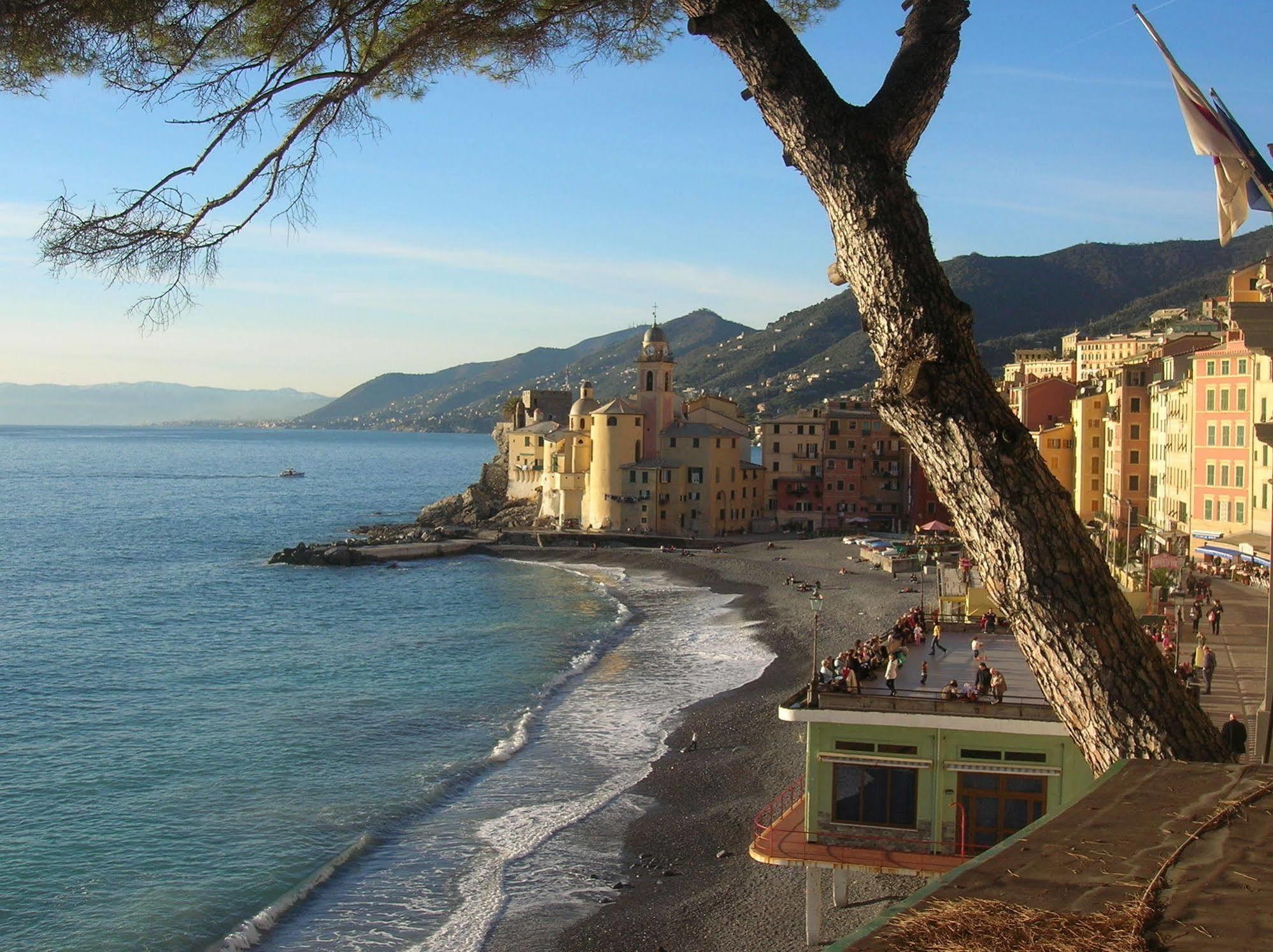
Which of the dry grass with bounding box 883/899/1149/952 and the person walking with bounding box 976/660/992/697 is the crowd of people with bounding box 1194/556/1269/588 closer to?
the person walking with bounding box 976/660/992/697

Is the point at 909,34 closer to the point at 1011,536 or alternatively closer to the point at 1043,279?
the point at 1011,536

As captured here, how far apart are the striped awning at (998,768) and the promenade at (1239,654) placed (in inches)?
115

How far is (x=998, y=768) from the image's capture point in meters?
12.6

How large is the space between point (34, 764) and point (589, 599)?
2504cm

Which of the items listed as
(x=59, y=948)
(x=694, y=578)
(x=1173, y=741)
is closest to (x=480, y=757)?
(x=59, y=948)

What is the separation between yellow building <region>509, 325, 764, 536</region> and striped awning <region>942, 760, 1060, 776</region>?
5095 centimetres

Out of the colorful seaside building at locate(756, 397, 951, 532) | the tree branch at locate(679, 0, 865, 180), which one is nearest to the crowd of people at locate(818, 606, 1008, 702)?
the tree branch at locate(679, 0, 865, 180)

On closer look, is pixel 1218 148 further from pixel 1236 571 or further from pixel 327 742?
pixel 1236 571

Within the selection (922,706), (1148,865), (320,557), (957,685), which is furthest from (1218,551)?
(320,557)

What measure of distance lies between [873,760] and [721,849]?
20.3ft

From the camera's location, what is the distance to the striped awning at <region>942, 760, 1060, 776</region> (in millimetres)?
12484

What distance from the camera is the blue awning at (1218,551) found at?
34125 millimetres

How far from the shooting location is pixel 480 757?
2409cm

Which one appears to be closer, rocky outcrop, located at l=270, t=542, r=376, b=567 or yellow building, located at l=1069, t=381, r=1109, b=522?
yellow building, located at l=1069, t=381, r=1109, b=522
